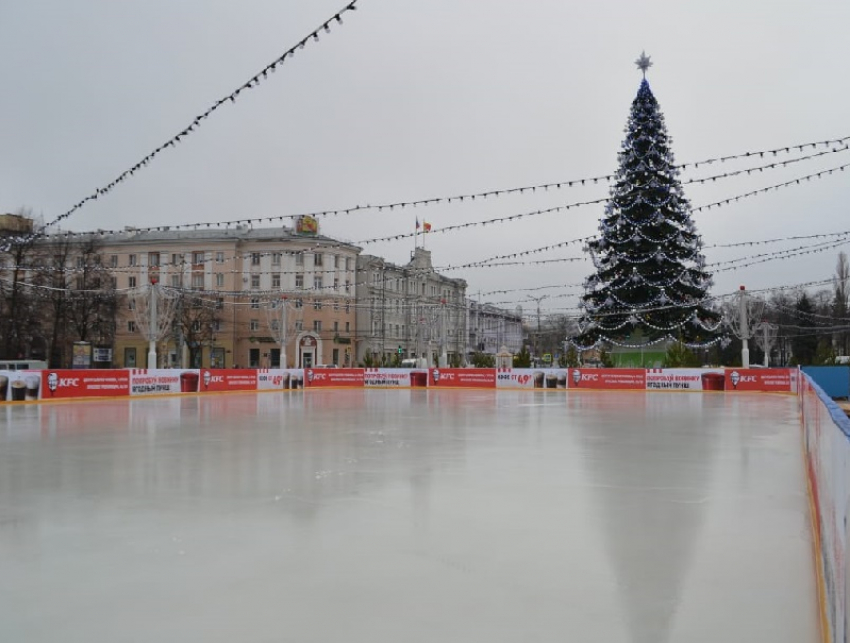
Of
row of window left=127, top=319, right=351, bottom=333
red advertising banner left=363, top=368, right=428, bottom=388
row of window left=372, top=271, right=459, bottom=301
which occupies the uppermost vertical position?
row of window left=372, top=271, right=459, bottom=301

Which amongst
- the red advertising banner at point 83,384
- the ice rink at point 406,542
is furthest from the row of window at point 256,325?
the ice rink at point 406,542

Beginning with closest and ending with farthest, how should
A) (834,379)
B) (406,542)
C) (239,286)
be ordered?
(406,542), (834,379), (239,286)

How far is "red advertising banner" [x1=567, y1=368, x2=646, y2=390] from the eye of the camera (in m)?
36.2

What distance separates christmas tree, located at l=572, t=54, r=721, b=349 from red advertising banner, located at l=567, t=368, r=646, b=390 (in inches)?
65.2

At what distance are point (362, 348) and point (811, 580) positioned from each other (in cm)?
7431

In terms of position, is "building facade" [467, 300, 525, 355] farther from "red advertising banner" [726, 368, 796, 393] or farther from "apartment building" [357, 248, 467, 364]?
"red advertising banner" [726, 368, 796, 393]

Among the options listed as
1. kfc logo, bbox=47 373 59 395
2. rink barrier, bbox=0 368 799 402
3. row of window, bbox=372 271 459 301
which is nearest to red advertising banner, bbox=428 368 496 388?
rink barrier, bbox=0 368 799 402

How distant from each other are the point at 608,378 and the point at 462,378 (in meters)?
8.06

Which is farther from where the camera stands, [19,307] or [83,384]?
[19,307]

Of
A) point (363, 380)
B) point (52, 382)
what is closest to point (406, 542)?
point (52, 382)

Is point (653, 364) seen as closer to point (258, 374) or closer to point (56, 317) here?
point (258, 374)

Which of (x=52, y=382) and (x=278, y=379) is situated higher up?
(x=52, y=382)

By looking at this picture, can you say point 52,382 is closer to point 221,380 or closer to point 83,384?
point 83,384

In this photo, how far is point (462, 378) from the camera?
40.2 meters
